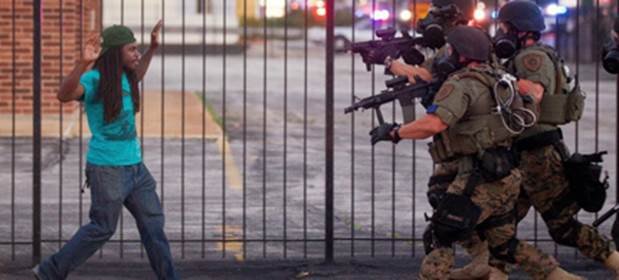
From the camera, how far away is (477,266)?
8680 millimetres

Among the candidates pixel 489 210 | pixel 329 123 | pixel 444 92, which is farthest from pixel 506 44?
pixel 329 123

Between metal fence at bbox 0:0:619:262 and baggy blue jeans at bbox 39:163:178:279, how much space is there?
1.43 meters

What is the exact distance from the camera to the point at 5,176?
14508 mm

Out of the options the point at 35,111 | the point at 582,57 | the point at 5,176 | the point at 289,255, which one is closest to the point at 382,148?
the point at 5,176

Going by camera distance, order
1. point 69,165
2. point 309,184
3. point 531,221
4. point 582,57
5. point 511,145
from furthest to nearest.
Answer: point 582,57, point 69,165, point 309,184, point 531,221, point 511,145

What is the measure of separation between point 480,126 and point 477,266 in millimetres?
1385

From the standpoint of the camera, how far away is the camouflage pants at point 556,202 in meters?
8.31

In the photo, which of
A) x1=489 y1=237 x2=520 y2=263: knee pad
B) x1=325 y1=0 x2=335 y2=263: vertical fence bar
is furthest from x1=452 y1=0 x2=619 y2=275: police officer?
x1=325 y1=0 x2=335 y2=263: vertical fence bar

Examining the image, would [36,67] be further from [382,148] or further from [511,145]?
[382,148]

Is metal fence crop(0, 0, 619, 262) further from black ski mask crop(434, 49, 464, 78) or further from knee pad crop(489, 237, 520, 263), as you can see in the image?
knee pad crop(489, 237, 520, 263)

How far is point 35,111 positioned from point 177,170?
6032 mm

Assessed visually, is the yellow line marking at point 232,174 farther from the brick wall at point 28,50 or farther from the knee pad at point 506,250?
the knee pad at point 506,250

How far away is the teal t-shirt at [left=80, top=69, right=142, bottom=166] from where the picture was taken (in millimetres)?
7832

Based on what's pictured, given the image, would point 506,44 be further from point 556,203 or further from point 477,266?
point 477,266
